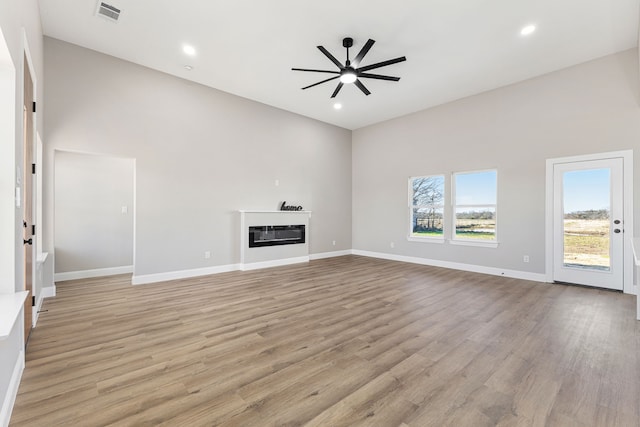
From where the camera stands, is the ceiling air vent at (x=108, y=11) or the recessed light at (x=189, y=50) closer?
the ceiling air vent at (x=108, y=11)

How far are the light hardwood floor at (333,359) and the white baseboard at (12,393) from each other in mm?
49

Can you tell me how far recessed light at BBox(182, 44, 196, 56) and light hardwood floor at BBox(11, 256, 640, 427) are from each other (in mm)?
3584

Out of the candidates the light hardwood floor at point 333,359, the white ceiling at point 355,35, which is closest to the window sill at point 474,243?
the light hardwood floor at point 333,359

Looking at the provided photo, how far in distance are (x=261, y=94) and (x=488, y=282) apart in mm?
5483

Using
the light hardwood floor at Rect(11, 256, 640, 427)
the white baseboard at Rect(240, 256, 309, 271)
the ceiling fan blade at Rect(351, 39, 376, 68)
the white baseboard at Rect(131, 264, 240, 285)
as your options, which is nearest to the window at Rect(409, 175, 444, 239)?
the light hardwood floor at Rect(11, 256, 640, 427)

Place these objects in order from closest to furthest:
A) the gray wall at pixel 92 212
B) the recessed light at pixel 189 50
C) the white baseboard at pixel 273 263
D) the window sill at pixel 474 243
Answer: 1. the recessed light at pixel 189 50
2. the gray wall at pixel 92 212
3. the window sill at pixel 474 243
4. the white baseboard at pixel 273 263

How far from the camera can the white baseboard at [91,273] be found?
4.75m

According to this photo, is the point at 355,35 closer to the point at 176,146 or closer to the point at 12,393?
the point at 176,146

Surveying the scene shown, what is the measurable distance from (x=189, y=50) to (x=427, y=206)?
5.50 meters

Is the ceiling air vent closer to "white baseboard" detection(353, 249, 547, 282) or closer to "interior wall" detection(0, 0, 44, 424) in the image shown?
"interior wall" detection(0, 0, 44, 424)

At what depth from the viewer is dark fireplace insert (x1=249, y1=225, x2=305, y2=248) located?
5.83 m

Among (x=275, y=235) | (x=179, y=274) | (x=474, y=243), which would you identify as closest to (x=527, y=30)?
(x=474, y=243)

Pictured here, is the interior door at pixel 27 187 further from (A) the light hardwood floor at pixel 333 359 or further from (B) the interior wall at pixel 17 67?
(B) the interior wall at pixel 17 67

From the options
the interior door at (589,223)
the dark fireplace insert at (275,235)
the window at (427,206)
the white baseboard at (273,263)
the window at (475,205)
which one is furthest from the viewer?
the window at (427,206)
